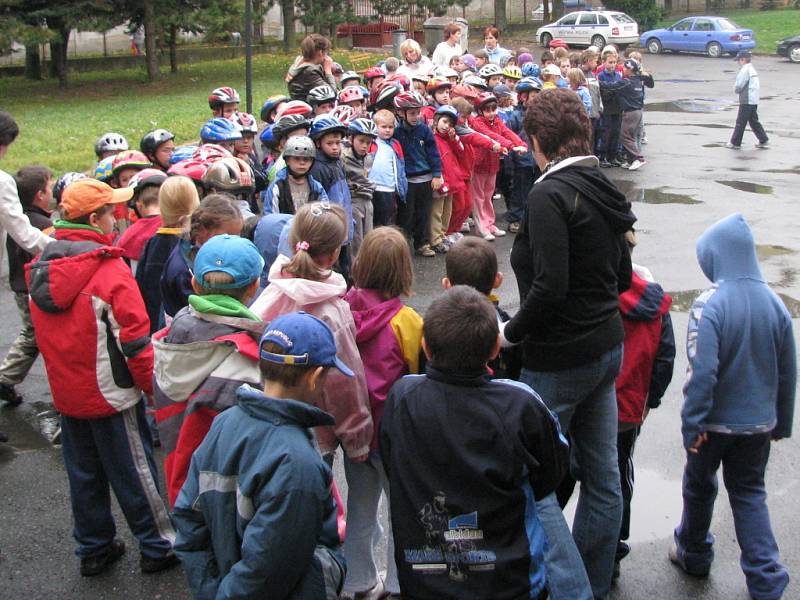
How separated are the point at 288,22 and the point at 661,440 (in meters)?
33.0

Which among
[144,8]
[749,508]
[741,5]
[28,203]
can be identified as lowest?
[749,508]

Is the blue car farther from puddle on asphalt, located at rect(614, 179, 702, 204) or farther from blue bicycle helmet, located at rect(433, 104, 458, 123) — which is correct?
blue bicycle helmet, located at rect(433, 104, 458, 123)

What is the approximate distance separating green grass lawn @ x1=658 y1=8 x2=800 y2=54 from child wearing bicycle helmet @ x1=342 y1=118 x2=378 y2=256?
35.6 meters

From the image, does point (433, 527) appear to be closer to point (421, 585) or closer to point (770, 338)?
point (421, 585)

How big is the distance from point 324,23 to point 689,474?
32166mm

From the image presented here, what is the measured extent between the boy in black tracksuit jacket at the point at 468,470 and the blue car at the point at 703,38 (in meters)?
39.3

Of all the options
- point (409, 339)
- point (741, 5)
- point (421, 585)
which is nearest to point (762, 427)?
point (409, 339)

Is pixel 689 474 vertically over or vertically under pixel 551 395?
under

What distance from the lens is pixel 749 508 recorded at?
4.17 m

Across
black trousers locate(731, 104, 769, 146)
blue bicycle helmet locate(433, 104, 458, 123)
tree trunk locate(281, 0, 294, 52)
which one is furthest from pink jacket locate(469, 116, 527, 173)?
tree trunk locate(281, 0, 294, 52)

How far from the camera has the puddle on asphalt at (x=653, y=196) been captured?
520 inches

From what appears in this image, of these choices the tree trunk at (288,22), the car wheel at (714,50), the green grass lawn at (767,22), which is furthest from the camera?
the green grass lawn at (767,22)

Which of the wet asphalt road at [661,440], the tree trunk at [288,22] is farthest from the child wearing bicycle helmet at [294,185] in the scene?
the tree trunk at [288,22]

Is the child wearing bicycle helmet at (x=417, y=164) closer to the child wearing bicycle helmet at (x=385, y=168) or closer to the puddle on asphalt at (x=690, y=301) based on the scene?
the child wearing bicycle helmet at (x=385, y=168)
